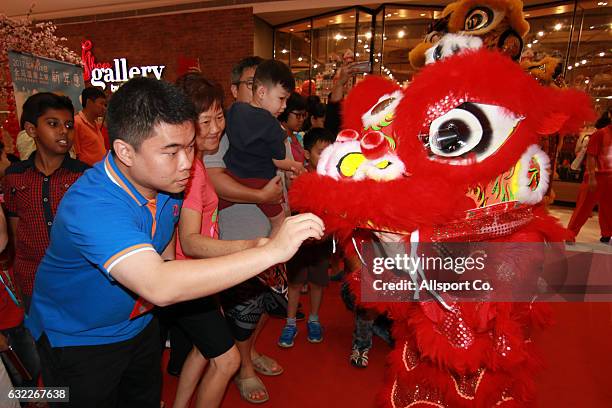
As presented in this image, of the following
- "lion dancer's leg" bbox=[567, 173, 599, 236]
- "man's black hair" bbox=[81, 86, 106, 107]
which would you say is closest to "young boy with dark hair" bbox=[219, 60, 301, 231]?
"man's black hair" bbox=[81, 86, 106, 107]

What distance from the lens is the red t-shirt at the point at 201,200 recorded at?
144 cm

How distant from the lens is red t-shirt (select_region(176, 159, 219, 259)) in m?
1.44

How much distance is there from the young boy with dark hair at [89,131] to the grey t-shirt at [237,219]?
2370 mm

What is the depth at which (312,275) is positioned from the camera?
2686 mm

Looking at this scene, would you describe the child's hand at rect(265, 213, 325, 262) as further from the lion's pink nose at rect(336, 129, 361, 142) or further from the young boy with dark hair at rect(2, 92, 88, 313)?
the young boy with dark hair at rect(2, 92, 88, 313)

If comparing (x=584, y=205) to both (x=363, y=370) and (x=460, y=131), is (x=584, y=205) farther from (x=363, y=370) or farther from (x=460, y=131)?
(x=460, y=131)

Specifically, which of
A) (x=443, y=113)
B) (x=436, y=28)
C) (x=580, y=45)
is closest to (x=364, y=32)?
(x=580, y=45)

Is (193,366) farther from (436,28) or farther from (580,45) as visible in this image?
(580,45)

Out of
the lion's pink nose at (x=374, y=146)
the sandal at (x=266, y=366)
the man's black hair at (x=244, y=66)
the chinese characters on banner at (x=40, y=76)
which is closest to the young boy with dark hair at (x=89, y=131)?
the chinese characters on banner at (x=40, y=76)

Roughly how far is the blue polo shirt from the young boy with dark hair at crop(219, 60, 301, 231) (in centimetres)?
61

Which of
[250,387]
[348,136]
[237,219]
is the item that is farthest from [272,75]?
[250,387]

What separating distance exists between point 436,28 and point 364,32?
267 inches

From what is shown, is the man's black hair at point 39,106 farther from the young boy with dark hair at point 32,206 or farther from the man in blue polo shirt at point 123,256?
the man in blue polo shirt at point 123,256

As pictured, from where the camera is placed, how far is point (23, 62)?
3543 millimetres
